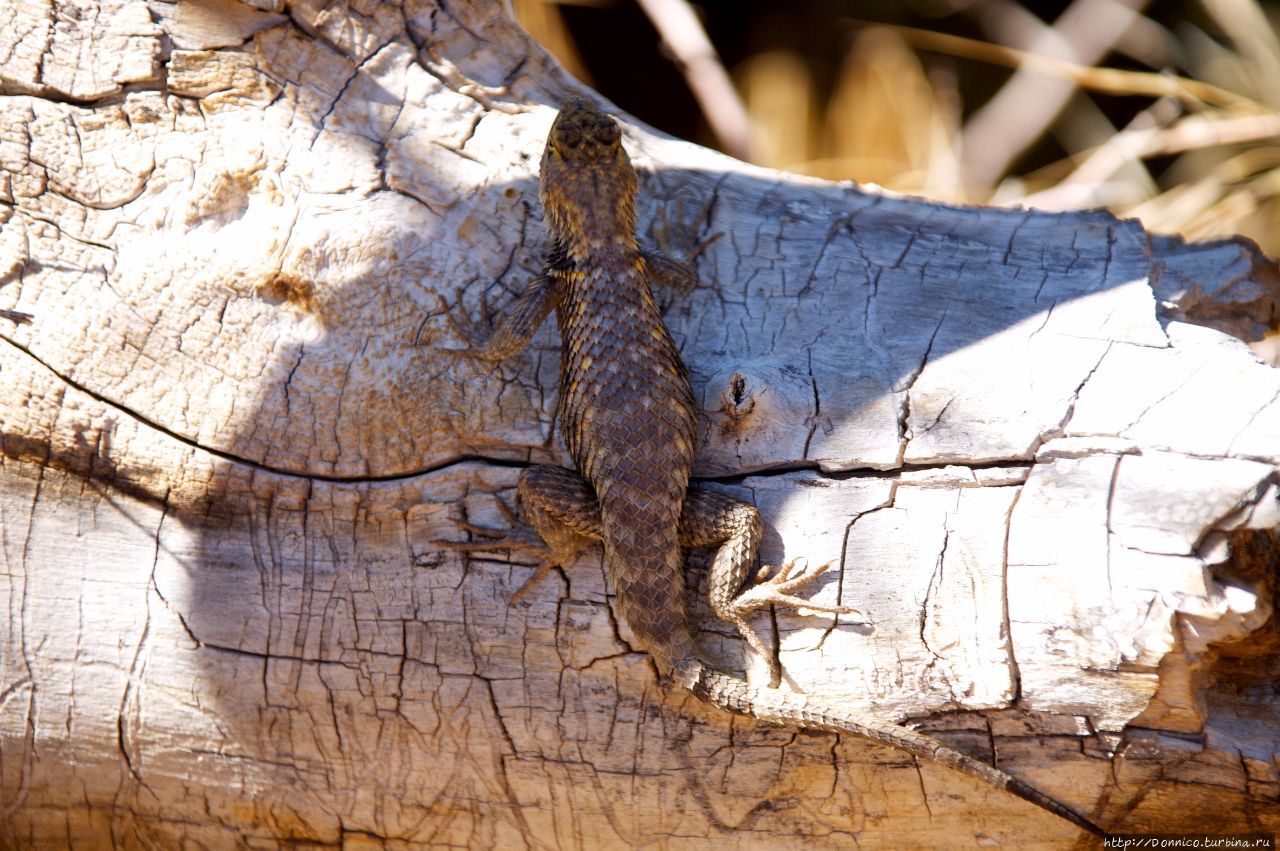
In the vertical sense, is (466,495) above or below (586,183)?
below

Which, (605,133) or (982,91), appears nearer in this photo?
(605,133)

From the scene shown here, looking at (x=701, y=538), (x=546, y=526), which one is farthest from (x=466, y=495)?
(x=701, y=538)

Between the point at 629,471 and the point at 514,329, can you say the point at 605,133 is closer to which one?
the point at 514,329

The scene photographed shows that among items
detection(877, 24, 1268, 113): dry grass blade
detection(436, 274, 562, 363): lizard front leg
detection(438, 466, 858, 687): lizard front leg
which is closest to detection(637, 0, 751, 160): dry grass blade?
detection(877, 24, 1268, 113): dry grass blade

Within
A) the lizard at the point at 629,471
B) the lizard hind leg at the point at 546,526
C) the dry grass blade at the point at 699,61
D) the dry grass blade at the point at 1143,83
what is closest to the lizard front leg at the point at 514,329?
the lizard at the point at 629,471

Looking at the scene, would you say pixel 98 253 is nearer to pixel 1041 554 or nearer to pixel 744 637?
pixel 744 637

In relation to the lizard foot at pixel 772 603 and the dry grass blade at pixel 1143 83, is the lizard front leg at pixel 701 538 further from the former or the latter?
the dry grass blade at pixel 1143 83

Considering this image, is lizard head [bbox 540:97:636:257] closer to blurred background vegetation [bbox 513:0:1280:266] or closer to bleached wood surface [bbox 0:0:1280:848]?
bleached wood surface [bbox 0:0:1280:848]
